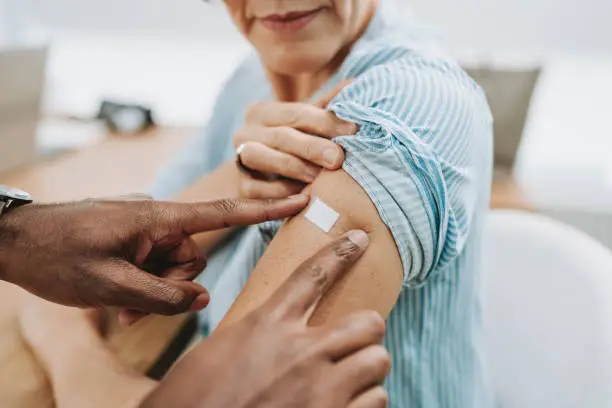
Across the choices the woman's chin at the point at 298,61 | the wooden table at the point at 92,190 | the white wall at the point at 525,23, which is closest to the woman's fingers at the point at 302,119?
the woman's chin at the point at 298,61

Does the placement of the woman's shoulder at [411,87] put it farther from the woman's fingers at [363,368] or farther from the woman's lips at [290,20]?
the woman's fingers at [363,368]

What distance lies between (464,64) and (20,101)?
5.19 ft

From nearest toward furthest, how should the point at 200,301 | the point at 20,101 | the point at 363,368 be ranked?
the point at 363,368 → the point at 200,301 → the point at 20,101

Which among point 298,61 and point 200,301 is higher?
point 298,61

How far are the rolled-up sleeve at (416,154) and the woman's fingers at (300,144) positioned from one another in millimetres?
17

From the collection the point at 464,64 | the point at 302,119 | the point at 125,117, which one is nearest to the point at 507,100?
the point at 464,64

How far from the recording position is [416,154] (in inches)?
23.6

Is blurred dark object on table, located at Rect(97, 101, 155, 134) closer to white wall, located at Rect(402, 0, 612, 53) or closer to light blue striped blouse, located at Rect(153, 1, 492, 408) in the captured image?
white wall, located at Rect(402, 0, 612, 53)

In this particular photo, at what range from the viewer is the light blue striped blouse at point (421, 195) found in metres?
0.61

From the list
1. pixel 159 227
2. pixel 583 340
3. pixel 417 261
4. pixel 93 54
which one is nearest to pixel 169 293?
pixel 159 227

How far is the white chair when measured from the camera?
2.67ft

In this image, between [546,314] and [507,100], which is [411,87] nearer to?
[546,314]

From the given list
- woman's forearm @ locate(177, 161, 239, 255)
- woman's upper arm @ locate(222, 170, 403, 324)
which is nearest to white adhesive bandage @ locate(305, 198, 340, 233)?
woman's upper arm @ locate(222, 170, 403, 324)

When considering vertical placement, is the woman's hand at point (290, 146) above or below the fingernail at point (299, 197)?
above
